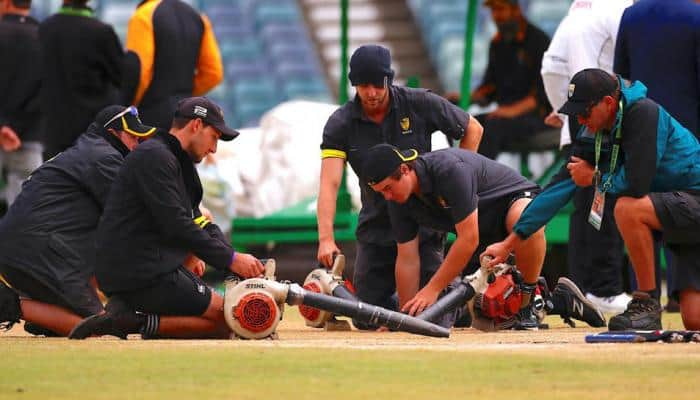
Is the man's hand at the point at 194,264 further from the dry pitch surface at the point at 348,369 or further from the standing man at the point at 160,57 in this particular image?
the standing man at the point at 160,57

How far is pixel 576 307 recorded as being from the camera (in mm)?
8523

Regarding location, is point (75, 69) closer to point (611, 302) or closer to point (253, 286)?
point (611, 302)

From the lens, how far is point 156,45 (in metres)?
10.5

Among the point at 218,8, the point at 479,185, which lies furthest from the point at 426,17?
the point at 479,185

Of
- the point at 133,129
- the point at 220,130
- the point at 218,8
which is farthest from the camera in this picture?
the point at 218,8

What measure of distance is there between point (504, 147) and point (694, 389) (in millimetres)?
7239

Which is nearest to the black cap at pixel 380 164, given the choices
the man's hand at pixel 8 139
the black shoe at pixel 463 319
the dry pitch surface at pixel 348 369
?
the dry pitch surface at pixel 348 369

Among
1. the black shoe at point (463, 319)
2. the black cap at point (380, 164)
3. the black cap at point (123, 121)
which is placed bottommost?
the black shoe at point (463, 319)

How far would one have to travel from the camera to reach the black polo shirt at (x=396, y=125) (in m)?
8.57

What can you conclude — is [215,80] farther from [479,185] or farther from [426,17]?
[426,17]

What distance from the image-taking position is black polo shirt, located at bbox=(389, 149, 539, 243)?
7.73 m

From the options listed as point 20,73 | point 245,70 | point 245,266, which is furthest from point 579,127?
point 245,70

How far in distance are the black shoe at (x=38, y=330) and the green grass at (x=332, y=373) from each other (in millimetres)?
1151

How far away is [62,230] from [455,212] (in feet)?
6.28
